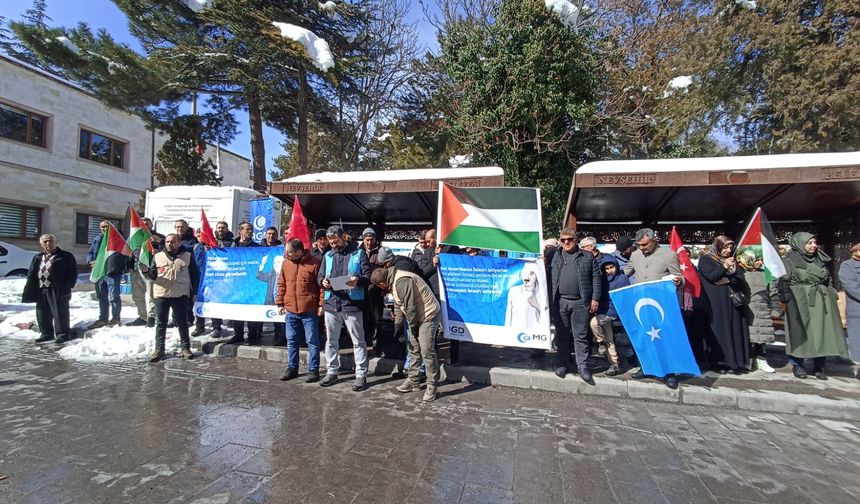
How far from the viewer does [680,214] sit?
8.90m

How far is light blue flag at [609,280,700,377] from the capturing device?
4824 mm

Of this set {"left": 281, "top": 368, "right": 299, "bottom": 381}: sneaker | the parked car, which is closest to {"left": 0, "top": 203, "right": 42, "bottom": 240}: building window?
the parked car

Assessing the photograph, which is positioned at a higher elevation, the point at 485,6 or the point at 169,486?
the point at 485,6

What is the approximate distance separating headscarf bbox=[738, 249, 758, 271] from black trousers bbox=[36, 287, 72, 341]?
36.9 ft

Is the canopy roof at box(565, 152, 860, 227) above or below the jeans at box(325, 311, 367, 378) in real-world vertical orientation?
above

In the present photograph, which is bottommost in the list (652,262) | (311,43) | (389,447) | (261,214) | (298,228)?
(389,447)

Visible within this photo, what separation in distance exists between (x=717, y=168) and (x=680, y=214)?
3059 mm

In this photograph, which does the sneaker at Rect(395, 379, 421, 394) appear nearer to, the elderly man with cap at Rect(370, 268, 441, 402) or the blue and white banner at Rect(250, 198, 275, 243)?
the elderly man with cap at Rect(370, 268, 441, 402)

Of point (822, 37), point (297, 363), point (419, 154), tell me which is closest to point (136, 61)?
point (419, 154)

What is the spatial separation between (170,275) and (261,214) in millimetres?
7467

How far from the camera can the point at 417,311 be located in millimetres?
4805

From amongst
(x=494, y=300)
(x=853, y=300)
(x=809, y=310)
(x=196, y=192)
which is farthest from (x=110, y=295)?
(x=853, y=300)

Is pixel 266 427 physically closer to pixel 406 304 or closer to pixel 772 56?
pixel 406 304

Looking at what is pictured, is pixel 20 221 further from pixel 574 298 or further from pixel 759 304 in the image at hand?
pixel 759 304
